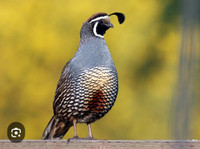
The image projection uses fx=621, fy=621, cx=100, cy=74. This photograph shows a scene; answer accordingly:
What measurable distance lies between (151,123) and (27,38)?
2227mm

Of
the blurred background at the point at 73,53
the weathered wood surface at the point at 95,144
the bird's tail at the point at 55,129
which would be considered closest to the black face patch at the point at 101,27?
the bird's tail at the point at 55,129

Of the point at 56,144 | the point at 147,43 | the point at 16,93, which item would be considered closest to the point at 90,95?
the point at 56,144

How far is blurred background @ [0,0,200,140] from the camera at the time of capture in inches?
339

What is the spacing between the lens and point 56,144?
3.11 m

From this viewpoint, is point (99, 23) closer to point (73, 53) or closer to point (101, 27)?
point (101, 27)

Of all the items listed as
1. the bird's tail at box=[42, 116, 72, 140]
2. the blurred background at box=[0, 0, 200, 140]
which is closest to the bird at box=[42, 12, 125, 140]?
the bird's tail at box=[42, 116, 72, 140]

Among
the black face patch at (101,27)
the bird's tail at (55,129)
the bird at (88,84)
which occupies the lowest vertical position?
the bird's tail at (55,129)

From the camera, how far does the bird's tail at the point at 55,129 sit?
405cm

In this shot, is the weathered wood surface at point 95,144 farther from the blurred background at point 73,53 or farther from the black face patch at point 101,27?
the blurred background at point 73,53

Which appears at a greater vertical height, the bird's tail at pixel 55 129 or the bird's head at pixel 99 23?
the bird's head at pixel 99 23

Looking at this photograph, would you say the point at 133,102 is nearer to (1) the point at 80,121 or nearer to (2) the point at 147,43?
(2) the point at 147,43

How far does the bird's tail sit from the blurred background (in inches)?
146

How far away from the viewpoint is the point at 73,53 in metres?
9.10

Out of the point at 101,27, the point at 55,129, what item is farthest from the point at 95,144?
the point at 101,27
